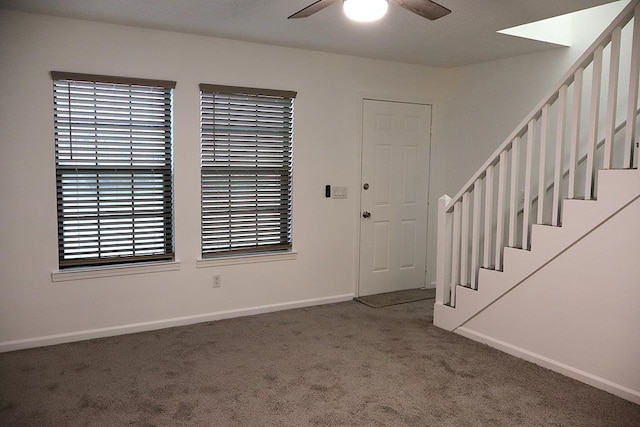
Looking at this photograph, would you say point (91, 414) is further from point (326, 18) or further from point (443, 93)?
point (443, 93)

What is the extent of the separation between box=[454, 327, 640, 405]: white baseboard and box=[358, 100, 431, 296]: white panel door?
52.6 inches

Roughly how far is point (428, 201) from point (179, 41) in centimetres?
290

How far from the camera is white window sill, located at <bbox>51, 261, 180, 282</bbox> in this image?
3746 mm

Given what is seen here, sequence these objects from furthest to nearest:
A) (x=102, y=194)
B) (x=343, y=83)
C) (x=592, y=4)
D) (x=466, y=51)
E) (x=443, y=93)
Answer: (x=443, y=93) < (x=343, y=83) < (x=466, y=51) < (x=102, y=194) < (x=592, y=4)

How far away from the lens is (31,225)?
363 centimetres

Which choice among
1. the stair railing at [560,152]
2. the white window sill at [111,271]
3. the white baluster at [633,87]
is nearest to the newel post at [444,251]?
the stair railing at [560,152]

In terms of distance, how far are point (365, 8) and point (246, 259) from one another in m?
2.48

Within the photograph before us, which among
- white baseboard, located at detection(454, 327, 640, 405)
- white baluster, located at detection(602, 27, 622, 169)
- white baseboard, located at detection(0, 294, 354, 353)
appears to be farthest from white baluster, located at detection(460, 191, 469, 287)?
white baseboard, located at detection(0, 294, 354, 353)

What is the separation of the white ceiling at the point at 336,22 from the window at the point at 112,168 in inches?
19.0

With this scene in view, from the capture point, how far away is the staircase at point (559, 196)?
9.66 feet

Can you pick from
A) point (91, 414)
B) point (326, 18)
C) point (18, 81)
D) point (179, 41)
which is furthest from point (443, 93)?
point (91, 414)

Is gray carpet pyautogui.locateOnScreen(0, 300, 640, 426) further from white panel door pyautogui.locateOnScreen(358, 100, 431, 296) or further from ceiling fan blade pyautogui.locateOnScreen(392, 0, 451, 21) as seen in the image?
ceiling fan blade pyautogui.locateOnScreen(392, 0, 451, 21)

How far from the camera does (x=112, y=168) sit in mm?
3859

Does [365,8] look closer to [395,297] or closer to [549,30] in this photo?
[549,30]
